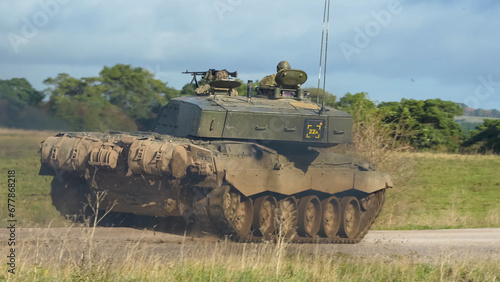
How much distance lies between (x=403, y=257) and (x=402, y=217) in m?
8.68

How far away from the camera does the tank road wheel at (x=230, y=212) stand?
45.8ft

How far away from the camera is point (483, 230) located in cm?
1875

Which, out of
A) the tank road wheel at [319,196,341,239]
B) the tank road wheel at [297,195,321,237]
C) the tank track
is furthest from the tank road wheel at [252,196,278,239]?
the tank road wheel at [319,196,341,239]

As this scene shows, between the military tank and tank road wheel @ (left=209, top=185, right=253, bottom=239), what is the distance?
0.06 ft

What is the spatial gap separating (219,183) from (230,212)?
0.74 meters

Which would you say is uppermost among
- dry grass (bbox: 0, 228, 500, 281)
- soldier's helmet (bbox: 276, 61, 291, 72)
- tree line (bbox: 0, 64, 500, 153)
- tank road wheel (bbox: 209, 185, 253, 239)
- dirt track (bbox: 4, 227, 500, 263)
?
soldier's helmet (bbox: 276, 61, 291, 72)

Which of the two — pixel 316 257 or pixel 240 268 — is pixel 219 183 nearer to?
pixel 316 257

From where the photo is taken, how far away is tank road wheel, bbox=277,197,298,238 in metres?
15.1

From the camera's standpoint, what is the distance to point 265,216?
50.0 ft

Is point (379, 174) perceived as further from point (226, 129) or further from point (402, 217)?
point (402, 217)

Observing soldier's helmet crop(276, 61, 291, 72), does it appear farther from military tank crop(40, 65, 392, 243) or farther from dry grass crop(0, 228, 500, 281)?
dry grass crop(0, 228, 500, 281)

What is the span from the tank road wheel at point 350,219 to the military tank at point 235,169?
0.07ft

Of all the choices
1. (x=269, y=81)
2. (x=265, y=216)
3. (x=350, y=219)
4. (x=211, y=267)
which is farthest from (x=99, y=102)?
(x=211, y=267)

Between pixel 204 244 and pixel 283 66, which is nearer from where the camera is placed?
pixel 204 244
